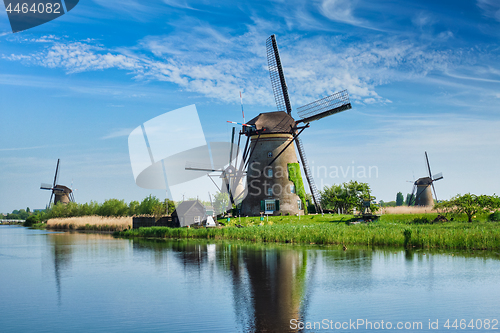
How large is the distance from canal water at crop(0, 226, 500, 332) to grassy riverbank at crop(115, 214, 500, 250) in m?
1.94

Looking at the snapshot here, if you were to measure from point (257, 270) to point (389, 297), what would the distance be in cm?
656

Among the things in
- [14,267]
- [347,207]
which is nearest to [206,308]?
[14,267]

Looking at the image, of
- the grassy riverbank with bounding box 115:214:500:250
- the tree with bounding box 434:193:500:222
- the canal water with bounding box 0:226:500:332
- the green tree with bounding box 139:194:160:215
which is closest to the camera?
the canal water with bounding box 0:226:500:332

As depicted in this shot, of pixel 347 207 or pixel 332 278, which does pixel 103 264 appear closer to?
pixel 332 278

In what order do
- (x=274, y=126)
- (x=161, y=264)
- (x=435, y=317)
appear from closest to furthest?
1. (x=435, y=317)
2. (x=161, y=264)
3. (x=274, y=126)

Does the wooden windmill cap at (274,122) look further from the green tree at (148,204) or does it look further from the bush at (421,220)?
the green tree at (148,204)

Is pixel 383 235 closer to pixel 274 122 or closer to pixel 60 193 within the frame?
pixel 274 122

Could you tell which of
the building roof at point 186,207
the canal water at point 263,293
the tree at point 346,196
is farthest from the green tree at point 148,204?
the canal water at point 263,293

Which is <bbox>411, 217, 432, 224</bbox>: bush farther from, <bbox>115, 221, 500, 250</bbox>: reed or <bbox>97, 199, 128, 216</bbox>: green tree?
<bbox>97, 199, 128, 216</bbox>: green tree

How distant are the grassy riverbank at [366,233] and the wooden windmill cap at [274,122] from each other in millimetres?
8190

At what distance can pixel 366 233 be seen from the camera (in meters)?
25.4

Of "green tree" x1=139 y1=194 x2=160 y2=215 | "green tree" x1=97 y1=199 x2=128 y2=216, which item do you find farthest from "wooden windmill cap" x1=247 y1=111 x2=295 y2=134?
"green tree" x1=97 y1=199 x2=128 y2=216

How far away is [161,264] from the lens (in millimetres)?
21172

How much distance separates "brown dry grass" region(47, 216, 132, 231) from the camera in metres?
51.1
